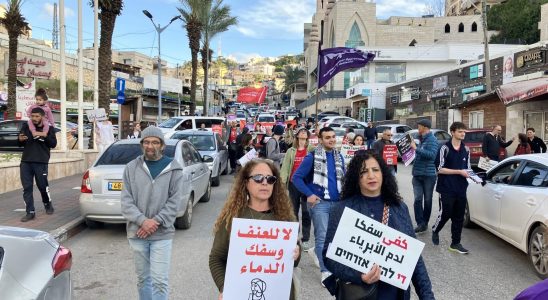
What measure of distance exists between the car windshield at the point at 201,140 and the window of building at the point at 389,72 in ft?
145

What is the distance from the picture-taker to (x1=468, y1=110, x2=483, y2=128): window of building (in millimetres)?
26006

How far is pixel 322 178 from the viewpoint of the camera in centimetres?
543

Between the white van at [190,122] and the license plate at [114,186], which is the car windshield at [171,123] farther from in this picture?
the license plate at [114,186]

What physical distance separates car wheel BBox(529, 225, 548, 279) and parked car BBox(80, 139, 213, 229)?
4584 mm

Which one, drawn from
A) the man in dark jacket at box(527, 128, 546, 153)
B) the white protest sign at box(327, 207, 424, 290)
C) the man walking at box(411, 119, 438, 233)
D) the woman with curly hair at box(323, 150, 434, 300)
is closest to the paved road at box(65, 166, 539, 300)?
the man walking at box(411, 119, 438, 233)

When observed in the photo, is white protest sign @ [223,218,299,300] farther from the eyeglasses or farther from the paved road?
the paved road

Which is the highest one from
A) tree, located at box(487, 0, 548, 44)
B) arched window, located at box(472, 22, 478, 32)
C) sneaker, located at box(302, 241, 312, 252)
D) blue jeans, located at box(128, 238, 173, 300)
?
arched window, located at box(472, 22, 478, 32)

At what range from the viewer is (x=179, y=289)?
535 cm

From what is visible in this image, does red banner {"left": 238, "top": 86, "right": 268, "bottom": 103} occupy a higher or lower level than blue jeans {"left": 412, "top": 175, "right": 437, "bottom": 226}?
higher

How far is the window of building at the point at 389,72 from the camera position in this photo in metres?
55.7

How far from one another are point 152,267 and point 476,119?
25713 millimetres

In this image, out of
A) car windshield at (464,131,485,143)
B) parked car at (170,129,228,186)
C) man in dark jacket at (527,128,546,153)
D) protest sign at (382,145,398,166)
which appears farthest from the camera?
car windshield at (464,131,485,143)

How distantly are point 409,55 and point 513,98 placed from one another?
3671cm

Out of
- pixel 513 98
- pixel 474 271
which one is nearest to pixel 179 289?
pixel 474 271
